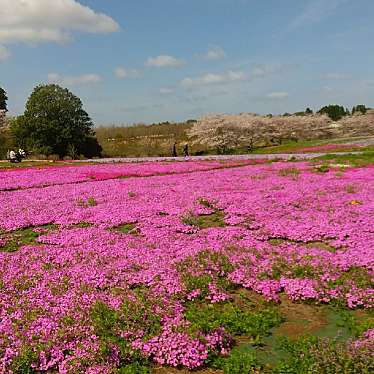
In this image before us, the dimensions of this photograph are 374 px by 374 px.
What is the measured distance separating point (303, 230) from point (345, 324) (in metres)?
5.82

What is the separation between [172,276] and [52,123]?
60434mm

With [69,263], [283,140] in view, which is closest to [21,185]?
[69,263]

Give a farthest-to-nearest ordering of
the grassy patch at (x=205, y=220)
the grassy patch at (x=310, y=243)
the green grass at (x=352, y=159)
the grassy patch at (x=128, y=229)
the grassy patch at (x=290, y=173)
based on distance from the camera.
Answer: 1. the green grass at (x=352, y=159)
2. the grassy patch at (x=290, y=173)
3. the grassy patch at (x=205, y=220)
4. the grassy patch at (x=128, y=229)
5. the grassy patch at (x=310, y=243)

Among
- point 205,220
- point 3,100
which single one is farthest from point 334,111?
point 205,220

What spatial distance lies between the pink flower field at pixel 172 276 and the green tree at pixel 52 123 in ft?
162

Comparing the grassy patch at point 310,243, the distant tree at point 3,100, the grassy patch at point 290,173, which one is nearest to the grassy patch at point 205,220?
the grassy patch at point 310,243

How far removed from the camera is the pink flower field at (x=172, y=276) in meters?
7.15

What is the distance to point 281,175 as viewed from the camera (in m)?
28.0

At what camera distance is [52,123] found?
6556cm

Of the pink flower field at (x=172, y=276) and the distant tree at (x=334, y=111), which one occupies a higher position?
A: the distant tree at (x=334, y=111)

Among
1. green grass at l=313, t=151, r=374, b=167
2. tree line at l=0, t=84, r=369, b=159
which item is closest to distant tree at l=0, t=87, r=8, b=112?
tree line at l=0, t=84, r=369, b=159

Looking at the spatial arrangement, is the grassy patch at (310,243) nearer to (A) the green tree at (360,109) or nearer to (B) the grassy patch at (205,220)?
(B) the grassy patch at (205,220)

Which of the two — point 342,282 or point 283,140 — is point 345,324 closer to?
point 342,282

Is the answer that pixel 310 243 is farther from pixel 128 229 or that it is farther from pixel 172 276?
pixel 128 229
